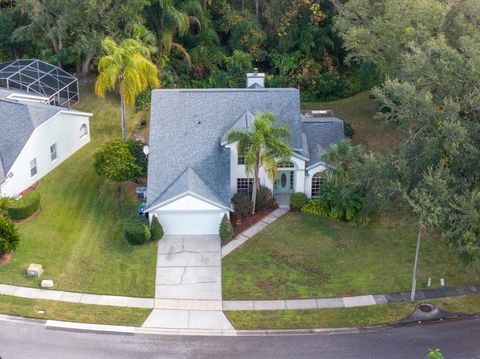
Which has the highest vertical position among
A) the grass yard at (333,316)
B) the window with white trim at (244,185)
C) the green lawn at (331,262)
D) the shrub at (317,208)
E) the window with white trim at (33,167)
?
the window with white trim at (33,167)

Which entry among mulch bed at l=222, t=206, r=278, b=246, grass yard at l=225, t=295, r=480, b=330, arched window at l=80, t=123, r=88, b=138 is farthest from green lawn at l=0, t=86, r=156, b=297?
grass yard at l=225, t=295, r=480, b=330

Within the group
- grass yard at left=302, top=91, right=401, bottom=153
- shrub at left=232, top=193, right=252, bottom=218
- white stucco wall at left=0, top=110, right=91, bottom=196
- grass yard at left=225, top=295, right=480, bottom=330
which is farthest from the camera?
grass yard at left=302, top=91, right=401, bottom=153

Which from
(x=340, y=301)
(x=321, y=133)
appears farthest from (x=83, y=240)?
(x=321, y=133)

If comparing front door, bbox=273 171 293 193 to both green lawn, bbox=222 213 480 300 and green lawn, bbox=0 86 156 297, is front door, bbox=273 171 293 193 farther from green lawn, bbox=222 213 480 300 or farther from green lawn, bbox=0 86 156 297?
green lawn, bbox=0 86 156 297

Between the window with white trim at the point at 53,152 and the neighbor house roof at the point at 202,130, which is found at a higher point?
the neighbor house roof at the point at 202,130

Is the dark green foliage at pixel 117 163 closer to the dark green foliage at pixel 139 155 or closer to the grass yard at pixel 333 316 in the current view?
the dark green foliage at pixel 139 155

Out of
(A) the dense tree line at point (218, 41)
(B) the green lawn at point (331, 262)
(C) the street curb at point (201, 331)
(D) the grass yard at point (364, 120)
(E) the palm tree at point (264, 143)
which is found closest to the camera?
(C) the street curb at point (201, 331)

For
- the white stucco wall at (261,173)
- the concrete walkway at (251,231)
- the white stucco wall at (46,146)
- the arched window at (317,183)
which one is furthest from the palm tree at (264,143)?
the white stucco wall at (46,146)

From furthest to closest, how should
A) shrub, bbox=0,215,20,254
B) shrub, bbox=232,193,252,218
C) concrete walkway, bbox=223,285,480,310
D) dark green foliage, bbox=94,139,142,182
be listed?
1. dark green foliage, bbox=94,139,142,182
2. shrub, bbox=232,193,252,218
3. shrub, bbox=0,215,20,254
4. concrete walkway, bbox=223,285,480,310
